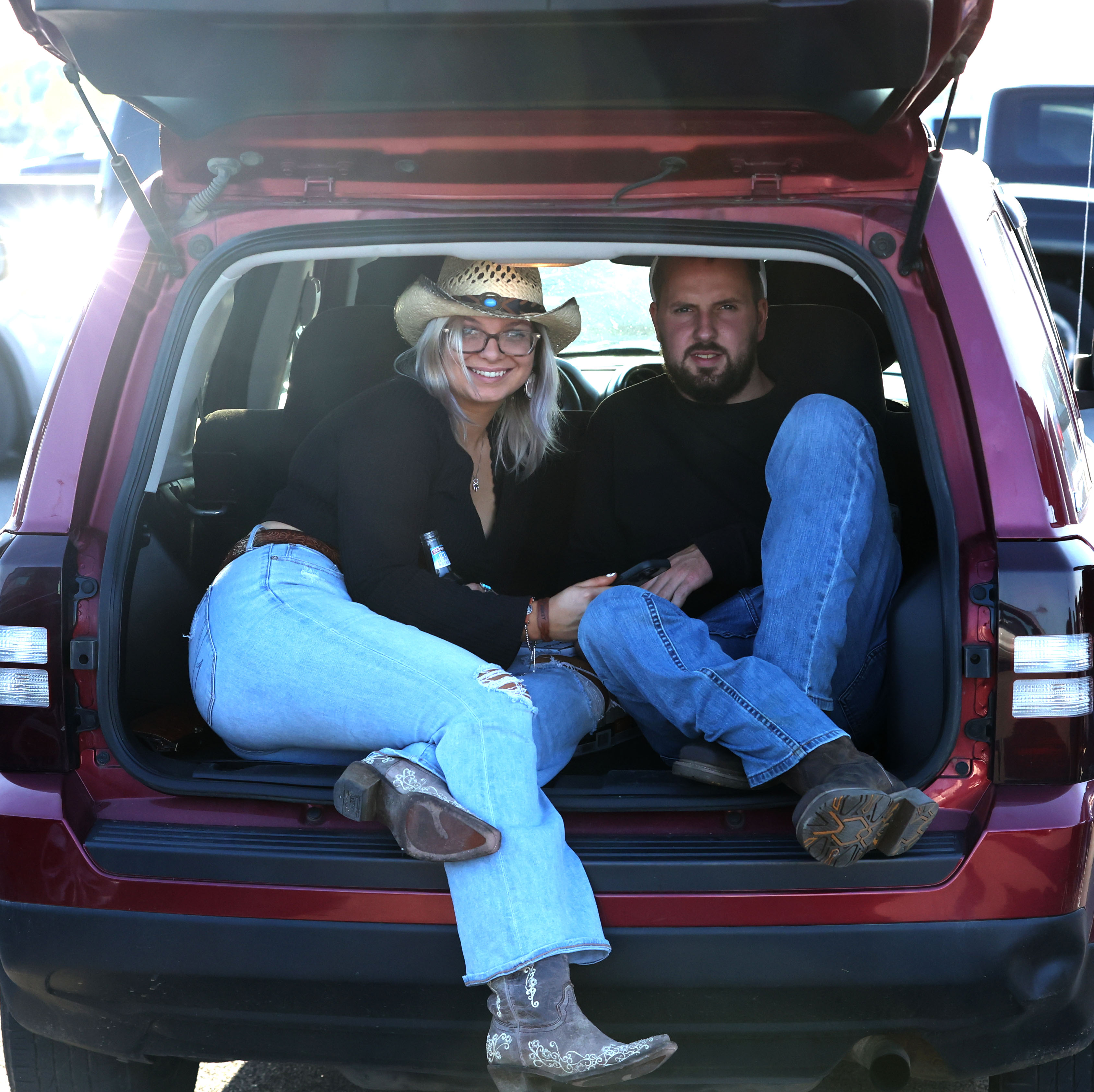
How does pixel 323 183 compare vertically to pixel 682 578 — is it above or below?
above

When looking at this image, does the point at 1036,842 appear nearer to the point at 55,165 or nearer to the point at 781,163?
the point at 781,163

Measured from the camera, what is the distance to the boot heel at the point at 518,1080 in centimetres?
169

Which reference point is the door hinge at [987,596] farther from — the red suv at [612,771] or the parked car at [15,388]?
the parked car at [15,388]

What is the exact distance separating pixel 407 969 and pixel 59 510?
0.89 meters

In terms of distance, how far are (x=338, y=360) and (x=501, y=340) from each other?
727mm

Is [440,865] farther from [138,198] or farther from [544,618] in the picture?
[138,198]

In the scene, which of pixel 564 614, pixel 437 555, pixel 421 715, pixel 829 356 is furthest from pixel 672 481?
pixel 421 715

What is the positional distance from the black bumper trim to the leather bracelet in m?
0.55

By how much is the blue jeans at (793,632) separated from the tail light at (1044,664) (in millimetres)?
275

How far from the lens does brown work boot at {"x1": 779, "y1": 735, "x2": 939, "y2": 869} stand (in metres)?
1.71

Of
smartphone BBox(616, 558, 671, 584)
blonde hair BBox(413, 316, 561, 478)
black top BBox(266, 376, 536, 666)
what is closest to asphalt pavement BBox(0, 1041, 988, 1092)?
black top BBox(266, 376, 536, 666)

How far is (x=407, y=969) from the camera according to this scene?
68.9 inches

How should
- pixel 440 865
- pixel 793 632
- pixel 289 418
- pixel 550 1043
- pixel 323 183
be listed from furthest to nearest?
pixel 289 418
pixel 793 632
pixel 323 183
pixel 440 865
pixel 550 1043

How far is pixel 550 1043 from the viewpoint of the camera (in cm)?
168
